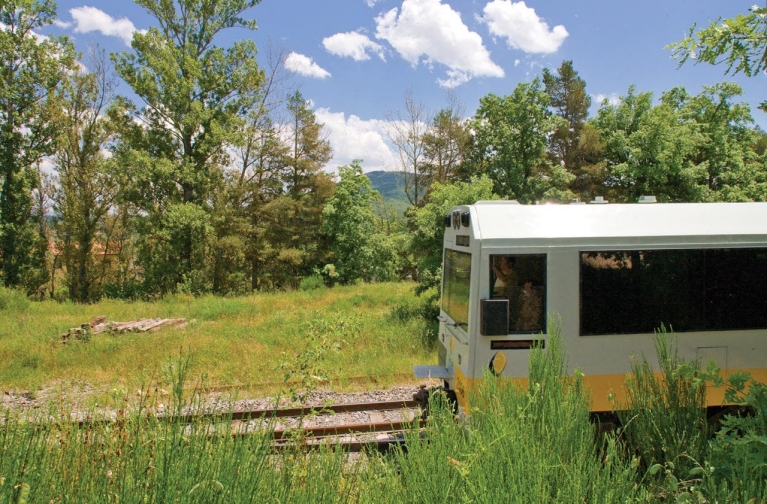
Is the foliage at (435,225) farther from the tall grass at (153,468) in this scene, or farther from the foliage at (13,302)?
the foliage at (13,302)

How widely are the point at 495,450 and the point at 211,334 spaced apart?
12.9 meters

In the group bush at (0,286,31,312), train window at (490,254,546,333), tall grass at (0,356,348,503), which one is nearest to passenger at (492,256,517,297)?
train window at (490,254,546,333)

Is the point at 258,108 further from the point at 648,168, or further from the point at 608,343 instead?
the point at 608,343

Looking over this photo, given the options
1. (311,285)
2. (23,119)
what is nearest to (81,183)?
(23,119)

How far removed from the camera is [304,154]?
1459 inches

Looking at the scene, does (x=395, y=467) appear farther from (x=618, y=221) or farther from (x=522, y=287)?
(x=618, y=221)

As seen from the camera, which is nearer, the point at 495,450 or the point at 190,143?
the point at 495,450

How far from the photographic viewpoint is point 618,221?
5582 millimetres

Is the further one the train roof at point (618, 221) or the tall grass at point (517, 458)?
the train roof at point (618, 221)

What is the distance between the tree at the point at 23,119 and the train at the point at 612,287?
30.6 meters

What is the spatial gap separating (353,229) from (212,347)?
868 inches

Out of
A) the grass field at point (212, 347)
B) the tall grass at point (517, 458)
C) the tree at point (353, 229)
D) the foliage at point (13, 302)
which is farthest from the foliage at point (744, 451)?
the tree at point (353, 229)

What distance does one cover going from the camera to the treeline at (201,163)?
2334cm

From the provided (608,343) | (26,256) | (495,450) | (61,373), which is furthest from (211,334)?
(26,256)
